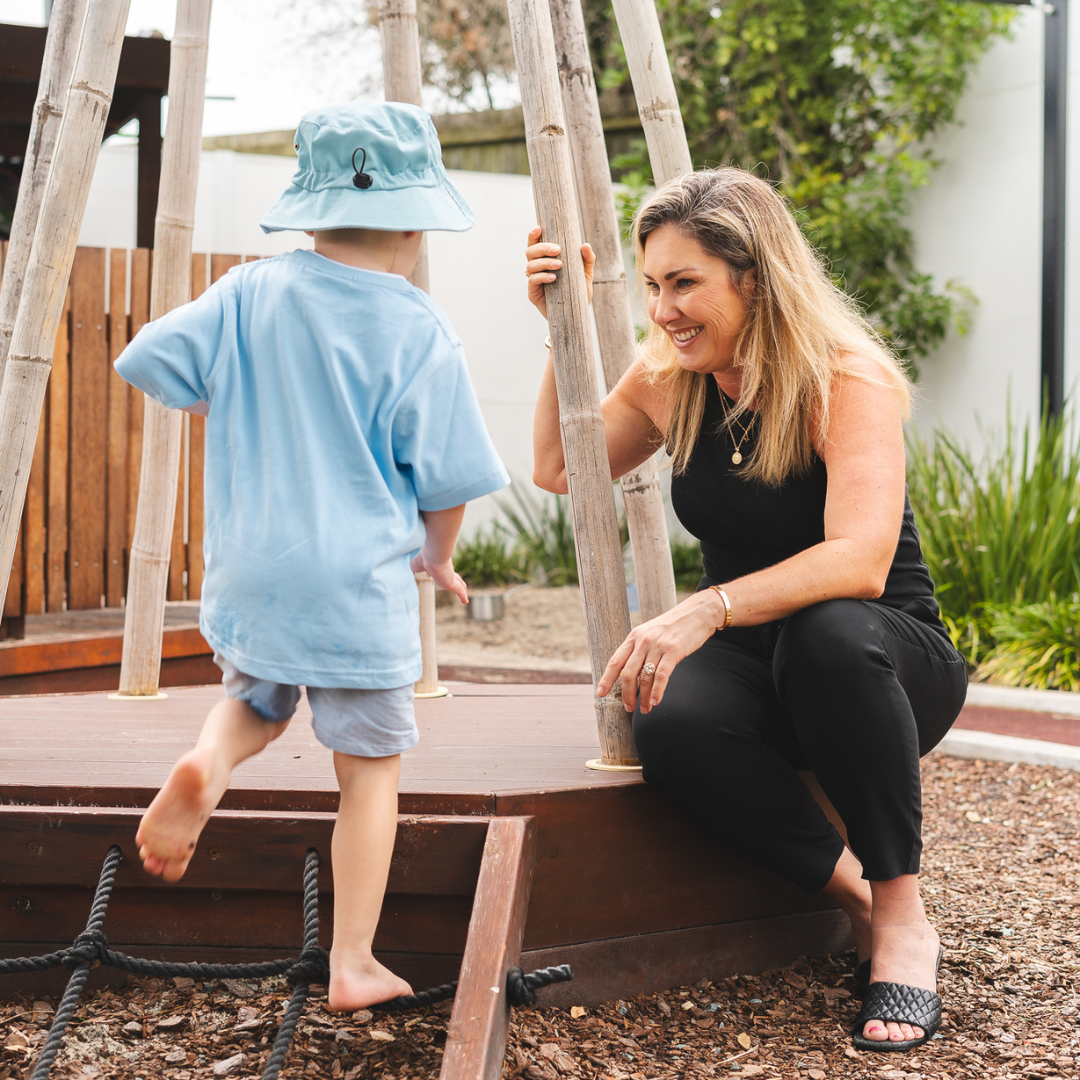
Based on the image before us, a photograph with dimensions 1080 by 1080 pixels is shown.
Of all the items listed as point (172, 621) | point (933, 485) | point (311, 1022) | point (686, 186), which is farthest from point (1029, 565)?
point (311, 1022)

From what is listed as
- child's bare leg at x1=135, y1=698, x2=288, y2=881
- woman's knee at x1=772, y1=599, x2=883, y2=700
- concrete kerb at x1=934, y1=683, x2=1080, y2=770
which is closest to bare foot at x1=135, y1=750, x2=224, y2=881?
child's bare leg at x1=135, y1=698, x2=288, y2=881

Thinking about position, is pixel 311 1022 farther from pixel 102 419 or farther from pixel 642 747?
pixel 102 419

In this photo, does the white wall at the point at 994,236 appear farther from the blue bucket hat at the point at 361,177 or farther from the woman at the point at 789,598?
the blue bucket hat at the point at 361,177

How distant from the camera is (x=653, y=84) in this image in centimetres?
210

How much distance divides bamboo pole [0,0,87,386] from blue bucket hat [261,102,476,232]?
0.94 metres

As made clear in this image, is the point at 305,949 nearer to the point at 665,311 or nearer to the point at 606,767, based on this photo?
the point at 606,767

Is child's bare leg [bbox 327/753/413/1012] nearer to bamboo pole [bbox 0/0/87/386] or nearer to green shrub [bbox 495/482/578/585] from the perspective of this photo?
bamboo pole [bbox 0/0/87/386]

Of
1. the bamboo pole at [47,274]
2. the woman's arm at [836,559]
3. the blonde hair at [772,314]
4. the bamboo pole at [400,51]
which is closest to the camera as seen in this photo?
the woman's arm at [836,559]

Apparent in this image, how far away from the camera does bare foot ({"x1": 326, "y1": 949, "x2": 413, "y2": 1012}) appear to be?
1.41m

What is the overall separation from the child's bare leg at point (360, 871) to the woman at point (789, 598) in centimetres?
38

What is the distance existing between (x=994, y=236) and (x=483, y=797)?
21.7ft

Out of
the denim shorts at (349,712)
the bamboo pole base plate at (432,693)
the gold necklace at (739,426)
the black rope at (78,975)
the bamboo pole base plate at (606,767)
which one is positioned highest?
the gold necklace at (739,426)

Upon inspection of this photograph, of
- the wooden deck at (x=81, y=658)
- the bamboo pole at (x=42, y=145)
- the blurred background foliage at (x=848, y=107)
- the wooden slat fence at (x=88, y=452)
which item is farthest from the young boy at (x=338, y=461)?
the blurred background foliage at (x=848, y=107)

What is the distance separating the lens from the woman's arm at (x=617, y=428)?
6.52 feet
